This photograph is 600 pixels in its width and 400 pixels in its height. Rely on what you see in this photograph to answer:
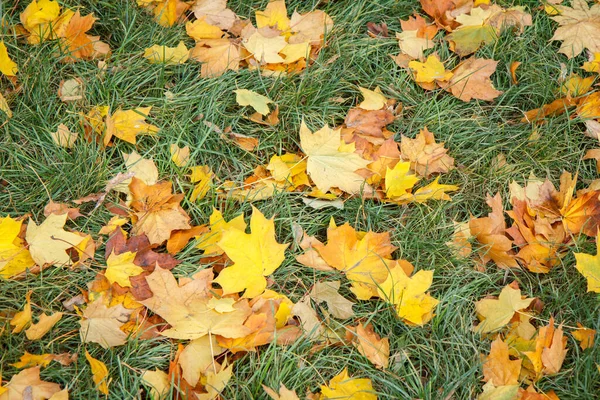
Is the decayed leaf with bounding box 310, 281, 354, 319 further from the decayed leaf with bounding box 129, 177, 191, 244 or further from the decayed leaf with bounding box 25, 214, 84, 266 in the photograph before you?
the decayed leaf with bounding box 25, 214, 84, 266

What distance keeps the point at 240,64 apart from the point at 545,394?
1.76 m

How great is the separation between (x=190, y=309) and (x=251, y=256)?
0.26 m

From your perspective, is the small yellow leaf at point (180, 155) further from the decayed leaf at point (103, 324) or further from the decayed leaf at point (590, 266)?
the decayed leaf at point (590, 266)

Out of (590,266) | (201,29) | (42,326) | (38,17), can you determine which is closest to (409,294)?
(590,266)

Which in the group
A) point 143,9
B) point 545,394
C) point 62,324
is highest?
point 143,9

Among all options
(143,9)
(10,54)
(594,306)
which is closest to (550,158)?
(594,306)

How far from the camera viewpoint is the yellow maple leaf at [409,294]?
2020 millimetres

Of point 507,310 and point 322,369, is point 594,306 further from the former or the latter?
point 322,369

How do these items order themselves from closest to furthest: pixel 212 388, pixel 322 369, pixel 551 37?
pixel 212 388
pixel 322 369
pixel 551 37

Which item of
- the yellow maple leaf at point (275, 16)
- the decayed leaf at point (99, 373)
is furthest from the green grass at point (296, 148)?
the yellow maple leaf at point (275, 16)

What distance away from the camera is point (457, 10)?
3033 mm

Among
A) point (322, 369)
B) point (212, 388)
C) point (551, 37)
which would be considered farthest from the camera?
point (551, 37)

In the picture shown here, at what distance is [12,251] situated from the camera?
2.09 meters

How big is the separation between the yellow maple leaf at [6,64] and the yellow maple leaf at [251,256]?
1204 mm
